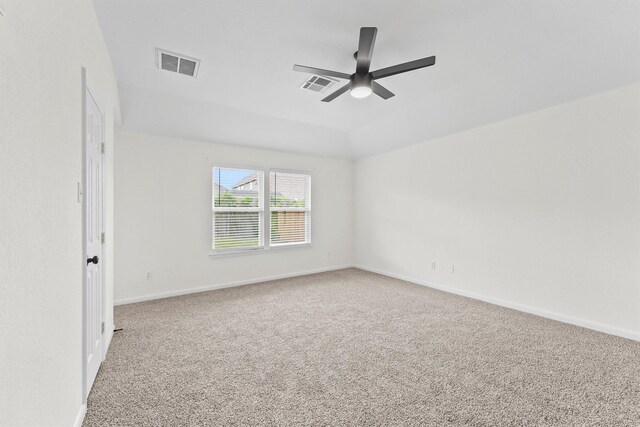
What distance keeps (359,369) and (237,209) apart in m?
3.49

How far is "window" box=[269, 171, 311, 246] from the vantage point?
5.48 metres

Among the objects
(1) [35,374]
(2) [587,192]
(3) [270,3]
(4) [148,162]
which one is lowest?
(1) [35,374]

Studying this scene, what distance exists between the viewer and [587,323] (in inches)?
127

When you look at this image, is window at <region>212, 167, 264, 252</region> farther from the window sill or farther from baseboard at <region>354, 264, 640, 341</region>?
baseboard at <region>354, 264, 640, 341</region>

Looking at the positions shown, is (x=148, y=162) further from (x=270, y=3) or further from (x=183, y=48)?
(x=270, y=3)

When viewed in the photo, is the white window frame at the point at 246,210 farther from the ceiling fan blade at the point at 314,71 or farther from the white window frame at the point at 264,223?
the ceiling fan blade at the point at 314,71

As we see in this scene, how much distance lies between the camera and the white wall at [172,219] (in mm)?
4062

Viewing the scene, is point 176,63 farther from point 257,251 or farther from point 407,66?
point 257,251

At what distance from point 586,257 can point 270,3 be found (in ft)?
13.7

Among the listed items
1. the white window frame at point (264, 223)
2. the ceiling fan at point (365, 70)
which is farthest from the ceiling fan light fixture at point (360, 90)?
the white window frame at point (264, 223)

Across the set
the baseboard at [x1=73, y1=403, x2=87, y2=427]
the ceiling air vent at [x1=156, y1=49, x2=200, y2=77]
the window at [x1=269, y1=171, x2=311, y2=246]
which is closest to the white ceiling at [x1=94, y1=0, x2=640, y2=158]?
the ceiling air vent at [x1=156, y1=49, x2=200, y2=77]

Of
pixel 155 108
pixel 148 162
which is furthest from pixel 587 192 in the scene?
pixel 148 162

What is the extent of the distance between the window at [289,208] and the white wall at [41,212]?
12.4ft

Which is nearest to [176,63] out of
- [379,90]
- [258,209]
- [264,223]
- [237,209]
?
[379,90]
